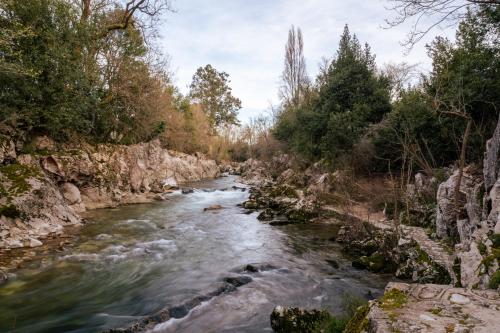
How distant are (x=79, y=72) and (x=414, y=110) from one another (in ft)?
47.9

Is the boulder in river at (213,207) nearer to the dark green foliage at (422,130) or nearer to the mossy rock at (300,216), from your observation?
the mossy rock at (300,216)

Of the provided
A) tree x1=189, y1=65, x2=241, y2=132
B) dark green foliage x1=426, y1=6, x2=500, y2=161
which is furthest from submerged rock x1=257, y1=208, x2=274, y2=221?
tree x1=189, y1=65, x2=241, y2=132

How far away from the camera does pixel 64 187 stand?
1418cm

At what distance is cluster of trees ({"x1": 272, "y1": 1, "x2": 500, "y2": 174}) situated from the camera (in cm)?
1191

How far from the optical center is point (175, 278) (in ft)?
26.1

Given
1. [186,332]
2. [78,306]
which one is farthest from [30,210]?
[186,332]

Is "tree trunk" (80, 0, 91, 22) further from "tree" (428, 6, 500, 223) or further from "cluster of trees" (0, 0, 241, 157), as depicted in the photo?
"tree" (428, 6, 500, 223)

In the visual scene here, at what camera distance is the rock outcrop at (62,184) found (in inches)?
401

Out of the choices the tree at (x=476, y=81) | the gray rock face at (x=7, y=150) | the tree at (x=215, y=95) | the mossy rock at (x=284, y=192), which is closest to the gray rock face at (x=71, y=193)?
the gray rock face at (x=7, y=150)

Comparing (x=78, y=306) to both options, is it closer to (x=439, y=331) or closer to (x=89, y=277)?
(x=89, y=277)

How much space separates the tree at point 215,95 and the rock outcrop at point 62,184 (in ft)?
99.8

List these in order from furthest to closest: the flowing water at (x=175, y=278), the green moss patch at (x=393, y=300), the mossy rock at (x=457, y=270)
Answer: the flowing water at (x=175, y=278)
the mossy rock at (x=457, y=270)
the green moss patch at (x=393, y=300)

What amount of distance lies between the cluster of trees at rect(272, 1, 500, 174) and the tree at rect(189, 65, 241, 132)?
31.7 meters

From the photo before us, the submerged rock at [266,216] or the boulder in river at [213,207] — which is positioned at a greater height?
the boulder in river at [213,207]
